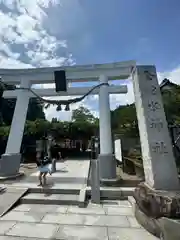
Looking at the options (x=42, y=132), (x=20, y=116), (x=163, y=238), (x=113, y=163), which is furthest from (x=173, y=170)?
(x=42, y=132)

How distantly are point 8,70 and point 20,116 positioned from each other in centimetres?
220

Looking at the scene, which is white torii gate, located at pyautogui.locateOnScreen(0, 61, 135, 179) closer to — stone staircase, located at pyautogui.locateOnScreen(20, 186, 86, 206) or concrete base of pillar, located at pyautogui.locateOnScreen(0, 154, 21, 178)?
concrete base of pillar, located at pyautogui.locateOnScreen(0, 154, 21, 178)

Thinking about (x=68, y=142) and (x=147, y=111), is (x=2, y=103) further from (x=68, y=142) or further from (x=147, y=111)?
(x=147, y=111)

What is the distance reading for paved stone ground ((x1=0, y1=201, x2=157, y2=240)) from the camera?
294 centimetres

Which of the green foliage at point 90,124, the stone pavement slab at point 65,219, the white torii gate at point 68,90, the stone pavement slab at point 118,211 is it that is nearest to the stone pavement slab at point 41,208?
the stone pavement slab at point 65,219

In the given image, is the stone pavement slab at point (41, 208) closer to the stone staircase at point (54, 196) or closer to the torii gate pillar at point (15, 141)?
the stone staircase at point (54, 196)

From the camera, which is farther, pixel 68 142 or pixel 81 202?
pixel 68 142

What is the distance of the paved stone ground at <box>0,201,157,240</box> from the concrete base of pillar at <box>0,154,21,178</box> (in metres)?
2.57

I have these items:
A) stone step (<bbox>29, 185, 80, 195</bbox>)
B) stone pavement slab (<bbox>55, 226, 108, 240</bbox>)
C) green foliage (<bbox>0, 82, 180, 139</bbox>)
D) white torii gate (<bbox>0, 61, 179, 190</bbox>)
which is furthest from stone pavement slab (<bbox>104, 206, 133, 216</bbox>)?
green foliage (<bbox>0, 82, 180, 139</bbox>)

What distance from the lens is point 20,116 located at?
7121mm

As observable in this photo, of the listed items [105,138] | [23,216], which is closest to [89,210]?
[23,216]

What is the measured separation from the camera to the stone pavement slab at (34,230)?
2.93 m

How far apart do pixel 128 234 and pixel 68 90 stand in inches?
228

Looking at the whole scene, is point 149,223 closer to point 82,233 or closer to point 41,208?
point 82,233
